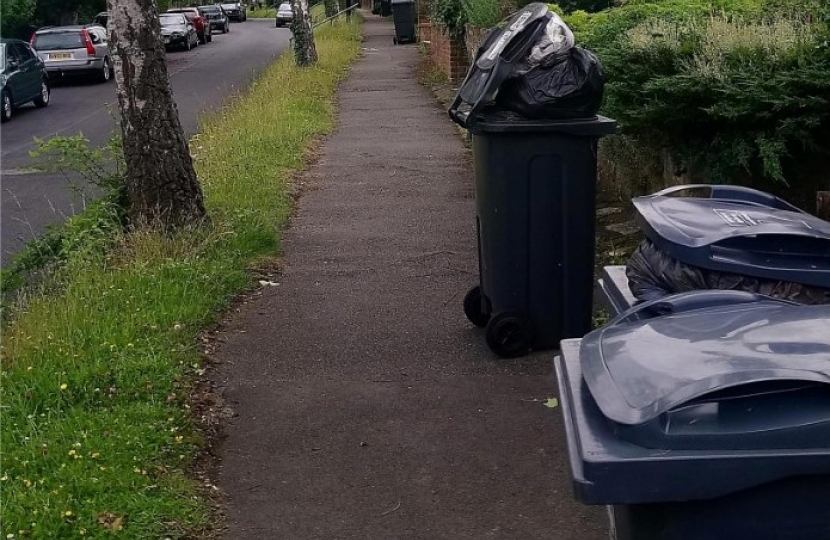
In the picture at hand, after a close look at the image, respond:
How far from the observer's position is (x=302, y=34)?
25.0 m

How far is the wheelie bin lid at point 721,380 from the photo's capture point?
2.10m

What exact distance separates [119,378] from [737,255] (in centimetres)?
328

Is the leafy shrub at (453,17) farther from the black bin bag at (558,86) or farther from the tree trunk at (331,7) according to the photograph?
the tree trunk at (331,7)

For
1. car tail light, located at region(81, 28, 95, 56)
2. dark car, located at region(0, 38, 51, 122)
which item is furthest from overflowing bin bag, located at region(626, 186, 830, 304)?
car tail light, located at region(81, 28, 95, 56)

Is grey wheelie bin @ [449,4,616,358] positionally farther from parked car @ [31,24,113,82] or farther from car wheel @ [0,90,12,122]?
parked car @ [31,24,113,82]

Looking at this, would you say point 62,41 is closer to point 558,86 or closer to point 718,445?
point 558,86

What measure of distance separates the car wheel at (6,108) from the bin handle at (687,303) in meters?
19.6

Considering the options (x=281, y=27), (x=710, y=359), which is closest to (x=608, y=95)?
(x=710, y=359)

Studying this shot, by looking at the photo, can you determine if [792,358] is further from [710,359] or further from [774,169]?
[774,169]

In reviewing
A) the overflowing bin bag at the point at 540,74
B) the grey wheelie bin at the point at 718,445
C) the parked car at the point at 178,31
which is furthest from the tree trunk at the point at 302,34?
the grey wheelie bin at the point at 718,445

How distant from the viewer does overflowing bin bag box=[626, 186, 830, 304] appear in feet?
10.5

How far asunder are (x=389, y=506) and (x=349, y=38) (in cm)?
3394

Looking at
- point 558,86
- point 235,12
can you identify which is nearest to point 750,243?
point 558,86

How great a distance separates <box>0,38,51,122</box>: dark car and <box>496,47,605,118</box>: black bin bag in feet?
55.6
